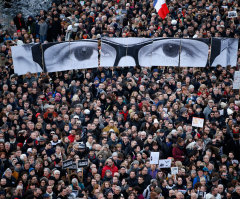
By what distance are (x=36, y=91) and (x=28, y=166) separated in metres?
4.53

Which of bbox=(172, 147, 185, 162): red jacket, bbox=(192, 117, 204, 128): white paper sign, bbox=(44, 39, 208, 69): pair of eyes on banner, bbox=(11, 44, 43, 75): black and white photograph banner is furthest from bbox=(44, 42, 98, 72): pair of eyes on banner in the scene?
bbox=(172, 147, 185, 162): red jacket

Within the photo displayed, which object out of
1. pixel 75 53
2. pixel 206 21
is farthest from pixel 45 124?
pixel 206 21

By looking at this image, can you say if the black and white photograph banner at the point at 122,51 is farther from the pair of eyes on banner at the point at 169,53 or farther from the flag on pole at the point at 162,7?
the flag on pole at the point at 162,7

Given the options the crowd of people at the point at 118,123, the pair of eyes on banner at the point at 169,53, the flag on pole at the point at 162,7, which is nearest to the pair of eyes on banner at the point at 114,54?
the pair of eyes on banner at the point at 169,53

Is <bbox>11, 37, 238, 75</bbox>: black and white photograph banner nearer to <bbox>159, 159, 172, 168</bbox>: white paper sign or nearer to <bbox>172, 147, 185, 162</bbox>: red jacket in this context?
<bbox>172, 147, 185, 162</bbox>: red jacket

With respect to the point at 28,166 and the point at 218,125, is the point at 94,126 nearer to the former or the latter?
the point at 28,166

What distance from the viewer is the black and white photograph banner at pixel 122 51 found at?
18.8 metres

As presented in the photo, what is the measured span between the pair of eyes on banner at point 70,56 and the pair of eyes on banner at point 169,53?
50cm

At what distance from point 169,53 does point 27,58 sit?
17.6ft

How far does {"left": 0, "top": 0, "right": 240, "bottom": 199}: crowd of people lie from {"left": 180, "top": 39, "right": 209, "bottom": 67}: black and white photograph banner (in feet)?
1.63

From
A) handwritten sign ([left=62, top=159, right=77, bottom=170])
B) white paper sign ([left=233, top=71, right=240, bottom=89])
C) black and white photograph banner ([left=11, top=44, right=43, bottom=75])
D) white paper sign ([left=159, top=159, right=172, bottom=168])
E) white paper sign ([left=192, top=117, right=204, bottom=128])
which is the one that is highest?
black and white photograph banner ([left=11, top=44, right=43, bottom=75])

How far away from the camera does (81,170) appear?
42.6 ft

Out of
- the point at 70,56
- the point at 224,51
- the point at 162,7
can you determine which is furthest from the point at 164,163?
the point at 162,7

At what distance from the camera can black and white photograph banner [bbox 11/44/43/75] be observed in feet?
58.5
